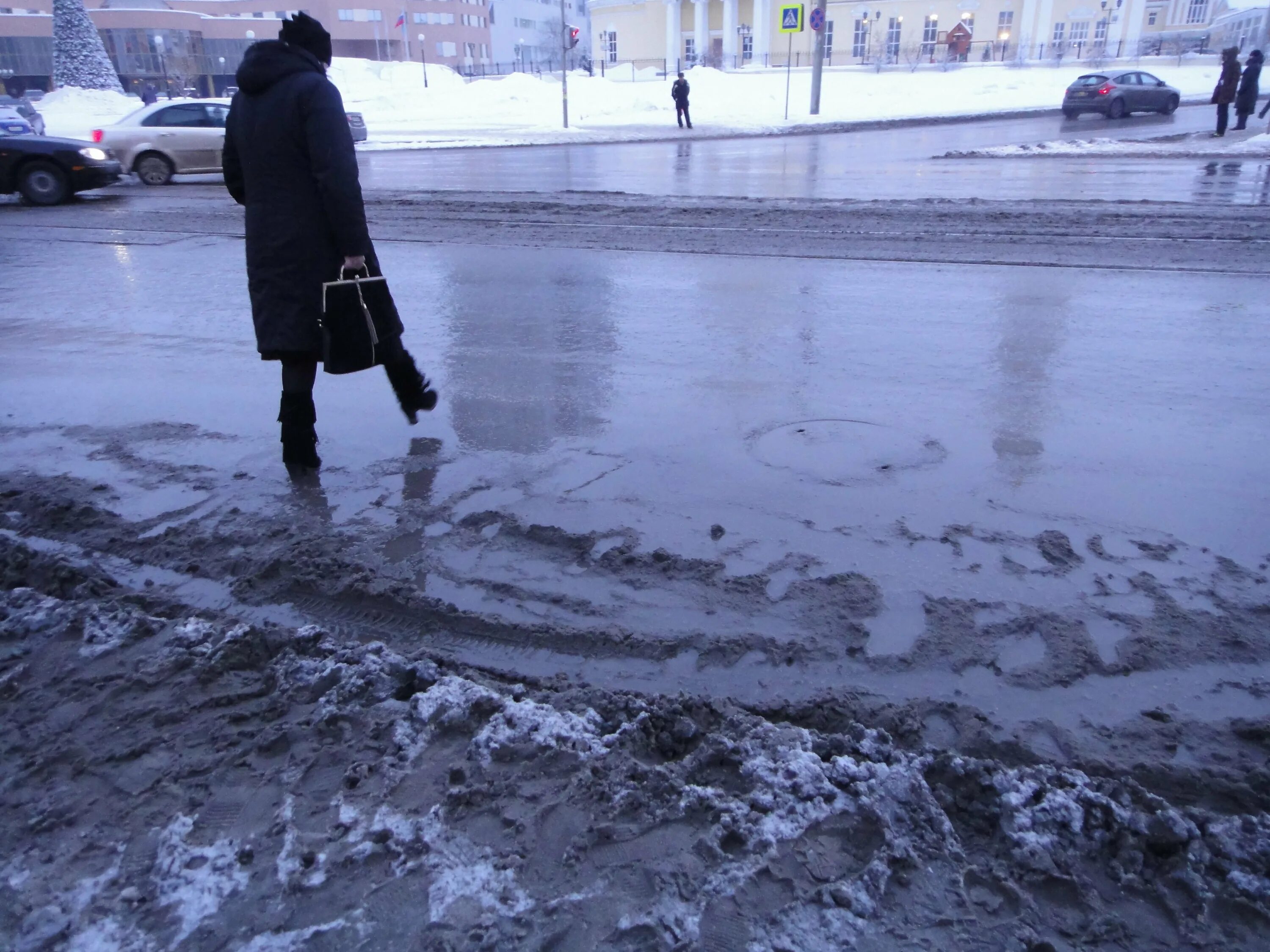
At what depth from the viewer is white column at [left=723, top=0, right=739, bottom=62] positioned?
62.8 meters

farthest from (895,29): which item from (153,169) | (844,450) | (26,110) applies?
(844,450)

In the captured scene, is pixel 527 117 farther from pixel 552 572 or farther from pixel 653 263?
pixel 552 572

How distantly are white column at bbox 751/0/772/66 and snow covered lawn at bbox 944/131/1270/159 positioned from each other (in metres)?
43.7

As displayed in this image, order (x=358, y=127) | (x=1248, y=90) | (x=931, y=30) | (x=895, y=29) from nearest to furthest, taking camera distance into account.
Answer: (x=1248, y=90), (x=358, y=127), (x=931, y=30), (x=895, y=29)

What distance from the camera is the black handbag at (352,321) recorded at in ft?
13.2

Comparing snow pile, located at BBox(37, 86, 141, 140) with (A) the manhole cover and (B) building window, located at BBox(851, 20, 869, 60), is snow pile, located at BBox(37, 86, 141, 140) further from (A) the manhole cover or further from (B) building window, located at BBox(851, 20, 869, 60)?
(A) the manhole cover

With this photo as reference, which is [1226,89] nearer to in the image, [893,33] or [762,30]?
[762,30]

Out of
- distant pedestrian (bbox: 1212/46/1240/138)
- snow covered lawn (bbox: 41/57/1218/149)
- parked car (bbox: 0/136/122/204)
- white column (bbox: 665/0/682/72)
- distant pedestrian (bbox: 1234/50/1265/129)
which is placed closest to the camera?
parked car (bbox: 0/136/122/204)

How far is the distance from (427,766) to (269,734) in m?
0.49

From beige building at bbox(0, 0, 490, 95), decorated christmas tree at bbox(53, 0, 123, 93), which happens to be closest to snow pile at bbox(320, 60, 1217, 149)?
decorated christmas tree at bbox(53, 0, 123, 93)

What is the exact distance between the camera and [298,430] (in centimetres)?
436

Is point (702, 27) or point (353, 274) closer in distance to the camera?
point (353, 274)

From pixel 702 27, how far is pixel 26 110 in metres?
43.8

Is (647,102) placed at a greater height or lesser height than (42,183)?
greater
